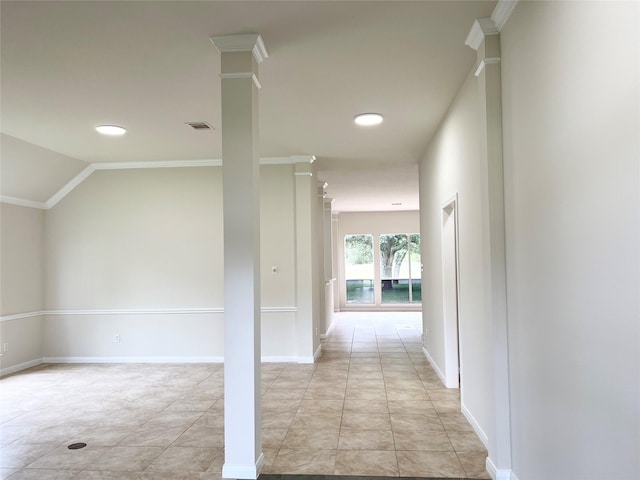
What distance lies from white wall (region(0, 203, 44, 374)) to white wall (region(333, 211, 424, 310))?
752cm

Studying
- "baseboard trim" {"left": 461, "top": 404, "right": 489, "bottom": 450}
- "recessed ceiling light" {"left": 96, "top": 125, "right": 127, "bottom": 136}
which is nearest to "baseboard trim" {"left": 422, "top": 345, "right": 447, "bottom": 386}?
"baseboard trim" {"left": 461, "top": 404, "right": 489, "bottom": 450}

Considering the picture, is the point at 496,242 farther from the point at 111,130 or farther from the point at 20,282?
the point at 20,282

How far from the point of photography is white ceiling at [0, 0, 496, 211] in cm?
239

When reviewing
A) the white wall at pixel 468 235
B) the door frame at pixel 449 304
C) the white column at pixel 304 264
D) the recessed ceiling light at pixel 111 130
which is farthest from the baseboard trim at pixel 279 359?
the recessed ceiling light at pixel 111 130

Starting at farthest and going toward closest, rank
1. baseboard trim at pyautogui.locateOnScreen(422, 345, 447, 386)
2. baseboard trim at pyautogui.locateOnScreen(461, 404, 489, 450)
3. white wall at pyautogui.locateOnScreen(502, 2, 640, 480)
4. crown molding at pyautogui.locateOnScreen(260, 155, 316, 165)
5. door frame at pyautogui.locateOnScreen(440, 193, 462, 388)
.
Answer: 1. crown molding at pyautogui.locateOnScreen(260, 155, 316, 165)
2. baseboard trim at pyautogui.locateOnScreen(422, 345, 447, 386)
3. door frame at pyautogui.locateOnScreen(440, 193, 462, 388)
4. baseboard trim at pyautogui.locateOnScreen(461, 404, 489, 450)
5. white wall at pyautogui.locateOnScreen(502, 2, 640, 480)

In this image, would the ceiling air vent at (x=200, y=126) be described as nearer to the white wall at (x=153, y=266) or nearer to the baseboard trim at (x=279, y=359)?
the white wall at (x=153, y=266)

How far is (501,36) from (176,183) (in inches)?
190

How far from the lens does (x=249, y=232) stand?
265 cm

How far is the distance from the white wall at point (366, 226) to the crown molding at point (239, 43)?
9391 mm

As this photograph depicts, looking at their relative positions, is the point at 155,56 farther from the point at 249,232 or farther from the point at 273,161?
the point at 273,161

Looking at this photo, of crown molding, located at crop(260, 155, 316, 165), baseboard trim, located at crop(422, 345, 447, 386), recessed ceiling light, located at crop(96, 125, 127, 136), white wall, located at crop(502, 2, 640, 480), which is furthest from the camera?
crown molding, located at crop(260, 155, 316, 165)

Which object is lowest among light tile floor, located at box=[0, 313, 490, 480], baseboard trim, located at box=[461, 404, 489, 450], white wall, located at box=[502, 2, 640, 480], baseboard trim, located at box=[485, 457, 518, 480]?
light tile floor, located at box=[0, 313, 490, 480]

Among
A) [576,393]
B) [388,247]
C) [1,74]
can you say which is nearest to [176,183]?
[1,74]

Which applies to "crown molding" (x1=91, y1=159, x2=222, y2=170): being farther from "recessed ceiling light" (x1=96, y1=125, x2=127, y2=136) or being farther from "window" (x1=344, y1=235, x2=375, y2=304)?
"window" (x1=344, y1=235, x2=375, y2=304)
